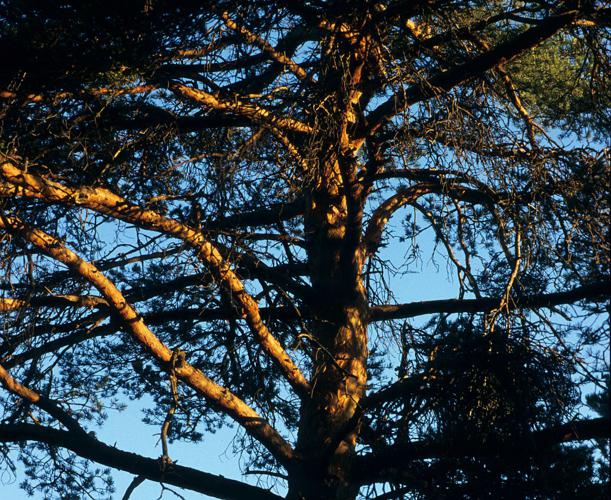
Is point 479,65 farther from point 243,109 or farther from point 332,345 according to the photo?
point 332,345

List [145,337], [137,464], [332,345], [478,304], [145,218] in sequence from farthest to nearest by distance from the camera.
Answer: [332,345], [478,304], [137,464], [145,337], [145,218]

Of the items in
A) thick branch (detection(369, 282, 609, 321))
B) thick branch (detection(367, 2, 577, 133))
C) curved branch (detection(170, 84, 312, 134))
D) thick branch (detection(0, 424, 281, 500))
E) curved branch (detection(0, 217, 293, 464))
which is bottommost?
thick branch (detection(0, 424, 281, 500))

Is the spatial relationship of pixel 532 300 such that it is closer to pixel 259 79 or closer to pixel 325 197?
pixel 325 197

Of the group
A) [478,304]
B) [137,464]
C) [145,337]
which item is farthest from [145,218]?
[478,304]

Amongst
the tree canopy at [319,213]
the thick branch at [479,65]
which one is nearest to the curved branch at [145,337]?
the tree canopy at [319,213]

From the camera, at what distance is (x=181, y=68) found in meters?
7.37

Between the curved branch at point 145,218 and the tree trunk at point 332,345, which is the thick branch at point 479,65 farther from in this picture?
the curved branch at point 145,218

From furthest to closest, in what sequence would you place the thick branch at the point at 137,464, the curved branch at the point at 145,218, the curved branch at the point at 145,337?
the thick branch at the point at 137,464, the curved branch at the point at 145,337, the curved branch at the point at 145,218

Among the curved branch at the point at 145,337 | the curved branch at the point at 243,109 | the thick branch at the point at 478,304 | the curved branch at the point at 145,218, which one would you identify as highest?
the curved branch at the point at 243,109

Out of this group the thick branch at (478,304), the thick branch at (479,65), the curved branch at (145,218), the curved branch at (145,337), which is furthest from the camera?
the thick branch at (478,304)

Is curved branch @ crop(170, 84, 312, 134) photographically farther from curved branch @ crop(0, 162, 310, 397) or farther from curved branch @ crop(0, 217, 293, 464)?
Result: curved branch @ crop(0, 217, 293, 464)

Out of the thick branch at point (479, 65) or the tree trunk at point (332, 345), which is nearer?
the thick branch at point (479, 65)

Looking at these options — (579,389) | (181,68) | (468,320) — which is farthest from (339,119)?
(579,389)

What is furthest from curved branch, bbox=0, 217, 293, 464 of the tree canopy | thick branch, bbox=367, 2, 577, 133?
thick branch, bbox=367, 2, 577, 133
